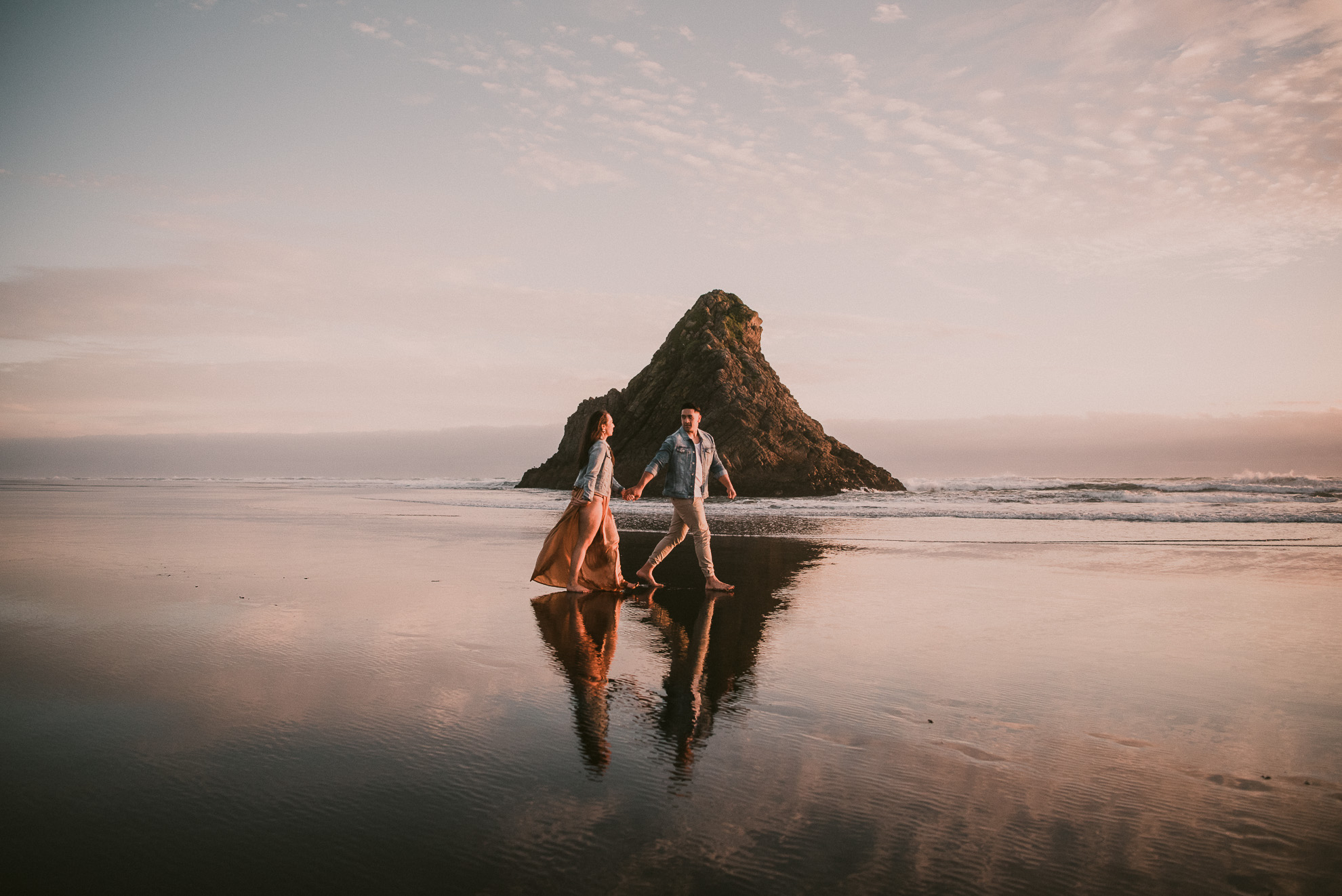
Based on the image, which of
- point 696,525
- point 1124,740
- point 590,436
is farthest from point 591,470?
point 1124,740

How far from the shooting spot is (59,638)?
5.79m

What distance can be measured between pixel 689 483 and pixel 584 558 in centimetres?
160

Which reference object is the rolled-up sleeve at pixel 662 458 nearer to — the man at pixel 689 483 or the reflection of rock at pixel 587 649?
the man at pixel 689 483

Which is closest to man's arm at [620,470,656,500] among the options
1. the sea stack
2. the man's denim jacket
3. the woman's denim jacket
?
the woman's denim jacket

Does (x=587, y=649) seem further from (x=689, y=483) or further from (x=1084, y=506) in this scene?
(x=1084, y=506)

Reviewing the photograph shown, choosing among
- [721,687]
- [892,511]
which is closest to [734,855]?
[721,687]

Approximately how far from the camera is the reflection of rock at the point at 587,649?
A: 378 cm

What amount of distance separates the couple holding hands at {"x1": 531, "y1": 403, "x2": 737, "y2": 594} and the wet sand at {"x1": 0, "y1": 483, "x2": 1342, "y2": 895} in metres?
0.51

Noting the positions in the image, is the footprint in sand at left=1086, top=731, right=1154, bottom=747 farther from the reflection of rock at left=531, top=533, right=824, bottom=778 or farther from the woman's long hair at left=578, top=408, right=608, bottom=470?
the woman's long hair at left=578, top=408, right=608, bottom=470

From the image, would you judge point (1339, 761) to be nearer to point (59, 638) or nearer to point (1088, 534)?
point (59, 638)

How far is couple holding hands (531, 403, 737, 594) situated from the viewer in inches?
349

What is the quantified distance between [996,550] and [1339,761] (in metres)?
10.1

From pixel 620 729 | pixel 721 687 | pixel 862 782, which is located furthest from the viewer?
pixel 721 687

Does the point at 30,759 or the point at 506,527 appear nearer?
the point at 30,759
